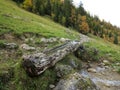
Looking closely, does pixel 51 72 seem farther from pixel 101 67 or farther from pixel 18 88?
pixel 101 67

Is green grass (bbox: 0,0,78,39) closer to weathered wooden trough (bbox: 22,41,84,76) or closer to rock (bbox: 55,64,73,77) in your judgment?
weathered wooden trough (bbox: 22,41,84,76)

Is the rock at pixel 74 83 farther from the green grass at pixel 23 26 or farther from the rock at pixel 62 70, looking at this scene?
the green grass at pixel 23 26

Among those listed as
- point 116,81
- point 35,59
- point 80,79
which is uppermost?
point 35,59

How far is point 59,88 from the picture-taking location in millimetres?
12664

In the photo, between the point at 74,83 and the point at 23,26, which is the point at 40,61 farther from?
the point at 23,26

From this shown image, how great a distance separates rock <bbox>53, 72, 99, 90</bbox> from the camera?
12.5 m

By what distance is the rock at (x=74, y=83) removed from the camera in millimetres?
12492

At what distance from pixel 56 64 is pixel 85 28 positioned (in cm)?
5662

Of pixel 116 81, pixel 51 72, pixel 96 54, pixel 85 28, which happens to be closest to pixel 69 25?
pixel 85 28

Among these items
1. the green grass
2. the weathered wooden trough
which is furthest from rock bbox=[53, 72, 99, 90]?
the green grass

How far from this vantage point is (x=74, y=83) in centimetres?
1266

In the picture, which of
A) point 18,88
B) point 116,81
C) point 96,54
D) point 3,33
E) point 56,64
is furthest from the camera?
point 96,54

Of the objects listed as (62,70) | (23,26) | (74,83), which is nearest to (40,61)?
(62,70)

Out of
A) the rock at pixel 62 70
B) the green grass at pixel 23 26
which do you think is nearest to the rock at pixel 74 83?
the rock at pixel 62 70
